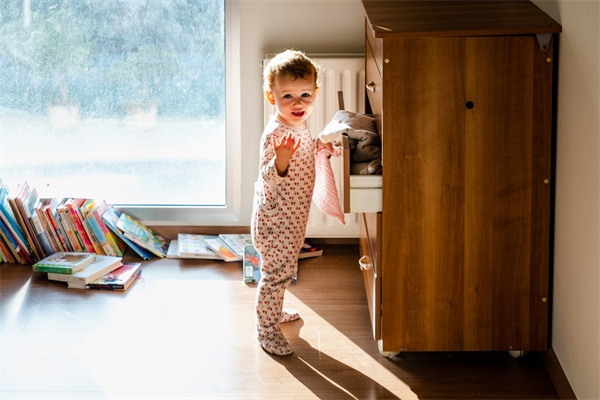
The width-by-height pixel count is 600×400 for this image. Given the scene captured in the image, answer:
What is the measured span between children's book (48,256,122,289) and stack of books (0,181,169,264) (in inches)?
5.6

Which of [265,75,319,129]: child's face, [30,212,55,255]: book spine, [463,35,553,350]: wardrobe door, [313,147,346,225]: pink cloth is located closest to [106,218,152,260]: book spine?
[30,212,55,255]: book spine

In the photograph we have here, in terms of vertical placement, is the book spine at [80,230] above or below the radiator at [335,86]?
below

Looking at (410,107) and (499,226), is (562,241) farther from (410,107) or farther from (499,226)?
(410,107)

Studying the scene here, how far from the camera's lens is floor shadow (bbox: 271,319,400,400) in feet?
6.12

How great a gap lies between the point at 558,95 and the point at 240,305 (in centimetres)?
120

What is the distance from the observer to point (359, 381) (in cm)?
193

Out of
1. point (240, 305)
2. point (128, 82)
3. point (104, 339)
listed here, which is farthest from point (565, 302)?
point (128, 82)

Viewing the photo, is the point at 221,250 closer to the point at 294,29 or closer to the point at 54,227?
the point at 54,227

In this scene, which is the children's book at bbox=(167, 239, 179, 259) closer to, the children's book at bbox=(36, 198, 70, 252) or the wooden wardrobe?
the children's book at bbox=(36, 198, 70, 252)

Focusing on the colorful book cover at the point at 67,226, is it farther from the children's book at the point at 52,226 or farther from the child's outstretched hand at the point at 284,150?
the child's outstretched hand at the point at 284,150

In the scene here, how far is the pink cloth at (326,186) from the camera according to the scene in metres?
2.04

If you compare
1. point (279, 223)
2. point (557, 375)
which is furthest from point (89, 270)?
point (557, 375)

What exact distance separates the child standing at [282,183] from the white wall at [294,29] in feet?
3.25

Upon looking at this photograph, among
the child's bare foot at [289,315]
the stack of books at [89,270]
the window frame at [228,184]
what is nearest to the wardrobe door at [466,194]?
the child's bare foot at [289,315]
